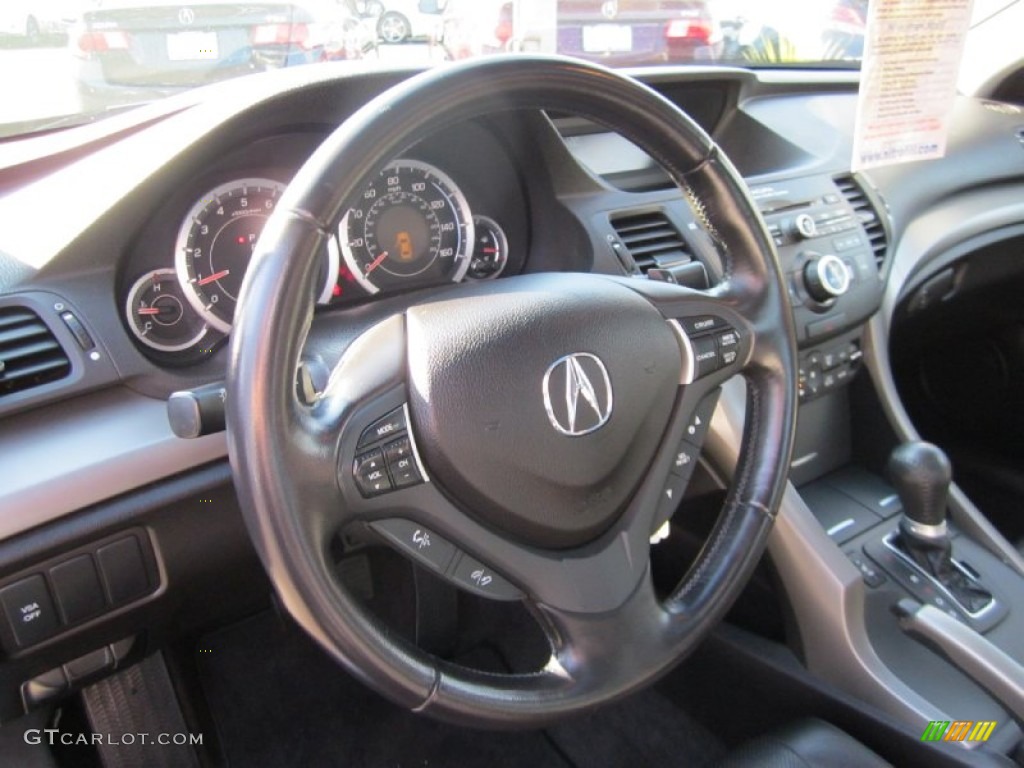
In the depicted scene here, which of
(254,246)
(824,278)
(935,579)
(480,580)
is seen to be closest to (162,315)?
(254,246)

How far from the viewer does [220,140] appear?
1125mm

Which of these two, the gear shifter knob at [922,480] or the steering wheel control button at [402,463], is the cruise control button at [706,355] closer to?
the steering wheel control button at [402,463]

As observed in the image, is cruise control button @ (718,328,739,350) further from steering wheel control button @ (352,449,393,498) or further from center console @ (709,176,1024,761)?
steering wheel control button @ (352,449,393,498)

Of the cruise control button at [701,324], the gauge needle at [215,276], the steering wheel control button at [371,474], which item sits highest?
the gauge needle at [215,276]

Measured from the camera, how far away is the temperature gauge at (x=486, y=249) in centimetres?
142

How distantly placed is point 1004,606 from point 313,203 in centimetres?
137

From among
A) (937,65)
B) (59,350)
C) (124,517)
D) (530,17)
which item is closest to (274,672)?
(124,517)

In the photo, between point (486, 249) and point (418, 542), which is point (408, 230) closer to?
point (486, 249)

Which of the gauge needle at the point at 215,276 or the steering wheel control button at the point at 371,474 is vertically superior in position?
the gauge needle at the point at 215,276

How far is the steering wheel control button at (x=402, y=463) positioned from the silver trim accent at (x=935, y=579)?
1075 millimetres

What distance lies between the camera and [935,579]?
60.2 inches

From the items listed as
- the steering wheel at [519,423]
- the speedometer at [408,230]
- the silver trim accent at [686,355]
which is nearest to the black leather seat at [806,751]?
the steering wheel at [519,423]

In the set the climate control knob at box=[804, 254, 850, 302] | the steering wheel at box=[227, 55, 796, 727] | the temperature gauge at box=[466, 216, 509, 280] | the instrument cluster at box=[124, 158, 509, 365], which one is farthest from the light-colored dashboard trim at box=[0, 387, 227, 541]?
the climate control knob at box=[804, 254, 850, 302]

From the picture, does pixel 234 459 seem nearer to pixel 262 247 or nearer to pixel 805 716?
pixel 262 247
